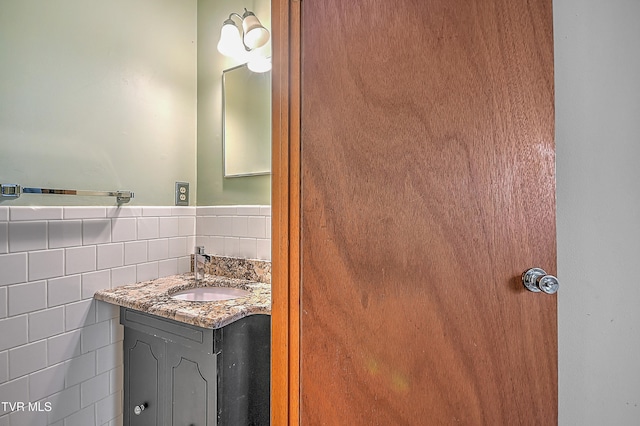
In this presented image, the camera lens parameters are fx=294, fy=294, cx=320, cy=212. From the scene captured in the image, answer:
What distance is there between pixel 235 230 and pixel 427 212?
1.06m

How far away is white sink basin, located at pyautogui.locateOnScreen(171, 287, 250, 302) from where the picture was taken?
4.31 ft

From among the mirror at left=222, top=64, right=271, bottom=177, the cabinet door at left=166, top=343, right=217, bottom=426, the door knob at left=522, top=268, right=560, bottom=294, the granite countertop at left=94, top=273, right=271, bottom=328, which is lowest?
the cabinet door at left=166, top=343, right=217, bottom=426

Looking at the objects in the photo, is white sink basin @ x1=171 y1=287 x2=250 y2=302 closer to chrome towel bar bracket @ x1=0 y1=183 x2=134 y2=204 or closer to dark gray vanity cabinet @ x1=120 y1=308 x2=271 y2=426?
dark gray vanity cabinet @ x1=120 y1=308 x2=271 y2=426

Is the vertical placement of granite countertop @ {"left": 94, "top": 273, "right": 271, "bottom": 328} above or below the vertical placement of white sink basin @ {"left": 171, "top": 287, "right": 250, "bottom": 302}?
above

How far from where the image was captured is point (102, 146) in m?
1.24

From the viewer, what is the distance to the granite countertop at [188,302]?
0.94 m

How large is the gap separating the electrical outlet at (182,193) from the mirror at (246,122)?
0.79ft

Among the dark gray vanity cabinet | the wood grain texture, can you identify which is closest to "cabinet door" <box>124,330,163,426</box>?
the dark gray vanity cabinet

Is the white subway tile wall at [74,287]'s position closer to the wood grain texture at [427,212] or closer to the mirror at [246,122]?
the mirror at [246,122]

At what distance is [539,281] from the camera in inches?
26.0

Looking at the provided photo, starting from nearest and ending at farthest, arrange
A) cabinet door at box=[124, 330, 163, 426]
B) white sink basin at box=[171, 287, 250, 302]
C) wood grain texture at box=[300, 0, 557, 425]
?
wood grain texture at box=[300, 0, 557, 425] → cabinet door at box=[124, 330, 163, 426] → white sink basin at box=[171, 287, 250, 302]

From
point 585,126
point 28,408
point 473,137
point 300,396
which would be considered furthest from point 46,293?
point 585,126

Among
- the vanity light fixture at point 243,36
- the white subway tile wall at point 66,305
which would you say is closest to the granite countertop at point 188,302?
the white subway tile wall at point 66,305

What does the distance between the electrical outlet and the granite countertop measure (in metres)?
0.39
